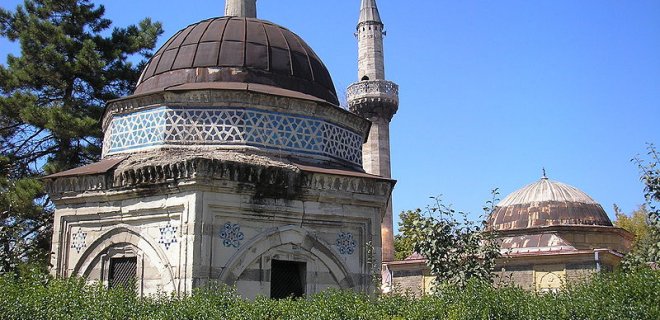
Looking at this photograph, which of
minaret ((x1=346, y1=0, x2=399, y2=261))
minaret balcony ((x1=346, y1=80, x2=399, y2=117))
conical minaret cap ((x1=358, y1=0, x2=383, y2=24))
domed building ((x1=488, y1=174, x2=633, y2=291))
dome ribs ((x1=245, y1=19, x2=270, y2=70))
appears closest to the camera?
dome ribs ((x1=245, y1=19, x2=270, y2=70))

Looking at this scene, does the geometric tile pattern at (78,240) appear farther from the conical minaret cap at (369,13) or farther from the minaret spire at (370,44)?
the conical minaret cap at (369,13)

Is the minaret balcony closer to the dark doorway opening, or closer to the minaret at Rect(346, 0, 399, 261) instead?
the minaret at Rect(346, 0, 399, 261)

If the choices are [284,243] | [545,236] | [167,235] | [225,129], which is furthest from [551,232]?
[167,235]

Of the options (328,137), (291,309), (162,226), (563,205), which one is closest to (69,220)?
(162,226)

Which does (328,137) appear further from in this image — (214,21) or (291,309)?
(291,309)

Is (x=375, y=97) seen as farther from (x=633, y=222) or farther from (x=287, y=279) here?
(x=287, y=279)

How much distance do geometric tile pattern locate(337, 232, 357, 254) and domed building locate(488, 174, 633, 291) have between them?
1010 cm

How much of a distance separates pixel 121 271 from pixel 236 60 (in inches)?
141

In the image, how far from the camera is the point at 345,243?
31.1ft

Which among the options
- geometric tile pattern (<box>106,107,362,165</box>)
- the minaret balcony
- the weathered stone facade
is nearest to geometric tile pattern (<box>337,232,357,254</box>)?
the weathered stone facade

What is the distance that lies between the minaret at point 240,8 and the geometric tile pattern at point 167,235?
5.23 m

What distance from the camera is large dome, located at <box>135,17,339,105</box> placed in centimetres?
1038

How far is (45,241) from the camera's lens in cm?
1523

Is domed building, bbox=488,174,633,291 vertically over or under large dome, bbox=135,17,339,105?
under
